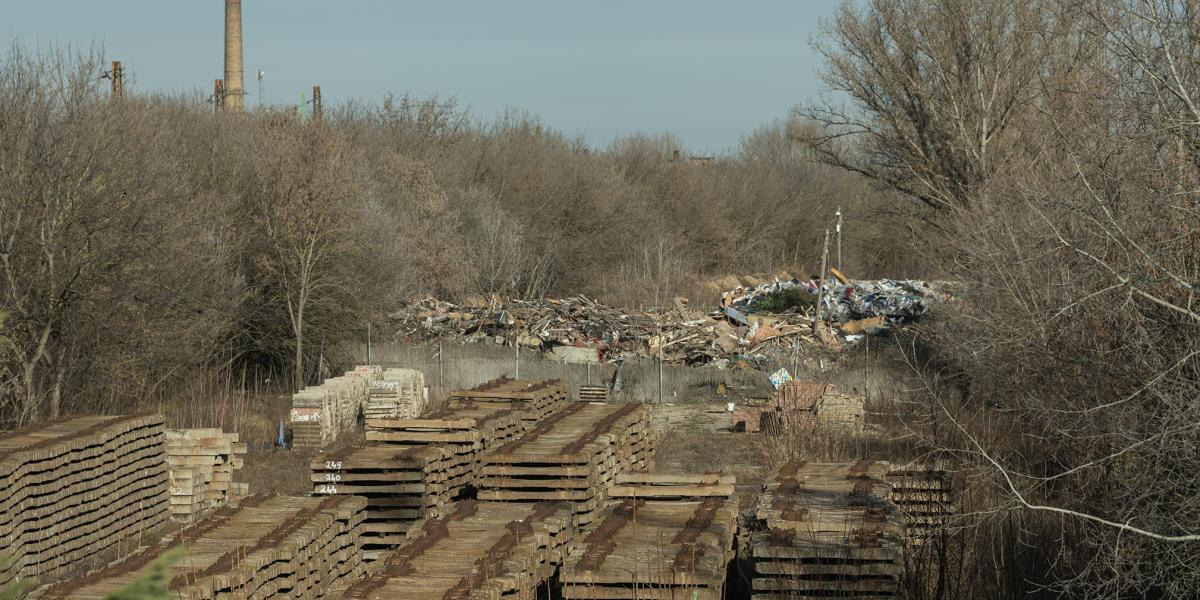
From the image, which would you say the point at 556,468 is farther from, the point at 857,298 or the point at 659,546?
the point at 857,298

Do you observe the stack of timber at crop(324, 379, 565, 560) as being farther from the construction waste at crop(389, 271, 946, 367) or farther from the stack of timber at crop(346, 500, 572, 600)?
the construction waste at crop(389, 271, 946, 367)

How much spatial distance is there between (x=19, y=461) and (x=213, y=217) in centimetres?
1501

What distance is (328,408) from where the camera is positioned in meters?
20.4

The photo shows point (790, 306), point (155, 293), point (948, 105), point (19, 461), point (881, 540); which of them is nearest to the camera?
point (881, 540)

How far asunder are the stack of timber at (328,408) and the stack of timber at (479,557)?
31.7ft

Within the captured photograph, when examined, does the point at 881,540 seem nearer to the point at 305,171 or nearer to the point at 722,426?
the point at 722,426

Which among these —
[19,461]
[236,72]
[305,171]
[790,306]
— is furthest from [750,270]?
[19,461]

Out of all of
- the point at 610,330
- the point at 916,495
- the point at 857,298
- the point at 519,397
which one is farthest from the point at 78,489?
the point at 857,298

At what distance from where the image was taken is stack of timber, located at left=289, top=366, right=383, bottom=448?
19656 millimetres

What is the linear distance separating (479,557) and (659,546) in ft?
4.30

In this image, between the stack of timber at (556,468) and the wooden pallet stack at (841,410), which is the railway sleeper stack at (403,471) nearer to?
the stack of timber at (556,468)

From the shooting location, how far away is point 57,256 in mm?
19125

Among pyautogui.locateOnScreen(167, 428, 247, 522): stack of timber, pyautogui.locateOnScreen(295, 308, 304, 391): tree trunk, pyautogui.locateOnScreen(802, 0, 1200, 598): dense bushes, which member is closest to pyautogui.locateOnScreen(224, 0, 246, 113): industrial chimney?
pyautogui.locateOnScreen(295, 308, 304, 391): tree trunk

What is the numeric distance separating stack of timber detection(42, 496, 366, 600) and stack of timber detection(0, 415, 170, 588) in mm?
1968
